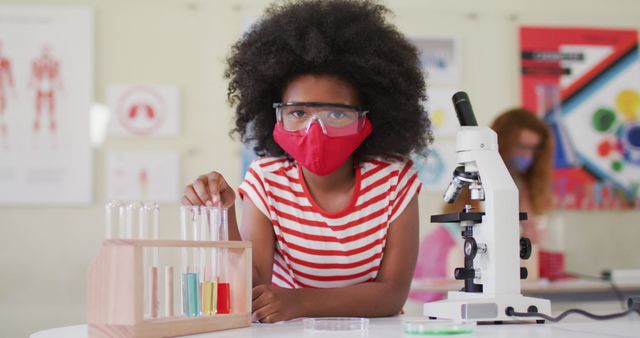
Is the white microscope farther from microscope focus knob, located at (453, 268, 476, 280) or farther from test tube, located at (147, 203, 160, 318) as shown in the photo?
test tube, located at (147, 203, 160, 318)

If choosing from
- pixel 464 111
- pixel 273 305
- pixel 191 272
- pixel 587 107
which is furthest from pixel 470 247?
pixel 587 107

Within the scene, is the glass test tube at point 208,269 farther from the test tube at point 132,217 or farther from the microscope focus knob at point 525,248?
the microscope focus knob at point 525,248

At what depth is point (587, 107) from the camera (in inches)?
165

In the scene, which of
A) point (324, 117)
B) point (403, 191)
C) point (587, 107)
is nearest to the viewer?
point (324, 117)

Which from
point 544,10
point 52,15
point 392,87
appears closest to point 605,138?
point 544,10

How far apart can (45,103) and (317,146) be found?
244 centimetres

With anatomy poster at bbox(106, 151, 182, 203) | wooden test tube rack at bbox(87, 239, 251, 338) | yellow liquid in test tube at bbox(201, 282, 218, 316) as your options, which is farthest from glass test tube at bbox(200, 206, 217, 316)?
anatomy poster at bbox(106, 151, 182, 203)

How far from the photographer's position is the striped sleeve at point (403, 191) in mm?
1812

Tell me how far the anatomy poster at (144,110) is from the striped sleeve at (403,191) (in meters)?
2.14

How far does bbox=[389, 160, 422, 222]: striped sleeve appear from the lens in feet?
5.95

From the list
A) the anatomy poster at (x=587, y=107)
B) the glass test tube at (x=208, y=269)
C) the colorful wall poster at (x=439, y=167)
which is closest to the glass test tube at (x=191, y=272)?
the glass test tube at (x=208, y=269)

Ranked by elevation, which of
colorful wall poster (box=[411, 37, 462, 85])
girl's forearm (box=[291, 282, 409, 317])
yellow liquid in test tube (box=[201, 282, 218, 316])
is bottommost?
girl's forearm (box=[291, 282, 409, 317])

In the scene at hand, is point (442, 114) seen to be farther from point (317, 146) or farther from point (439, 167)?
point (317, 146)

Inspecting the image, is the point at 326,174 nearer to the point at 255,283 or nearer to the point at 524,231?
the point at 255,283
